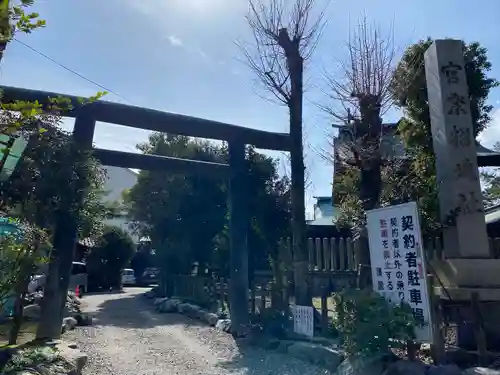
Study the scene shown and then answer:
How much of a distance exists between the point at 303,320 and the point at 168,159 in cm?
464

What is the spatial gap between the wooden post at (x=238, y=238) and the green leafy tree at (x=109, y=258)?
14.6 m

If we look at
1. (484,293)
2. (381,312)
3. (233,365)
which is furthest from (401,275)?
(233,365)

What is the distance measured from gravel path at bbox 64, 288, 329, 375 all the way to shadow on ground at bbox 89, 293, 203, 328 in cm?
3

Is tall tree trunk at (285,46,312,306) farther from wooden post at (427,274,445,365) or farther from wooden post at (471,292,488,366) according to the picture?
wooden post at (471,292,488,366)

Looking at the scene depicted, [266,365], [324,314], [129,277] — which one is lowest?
[266,365]

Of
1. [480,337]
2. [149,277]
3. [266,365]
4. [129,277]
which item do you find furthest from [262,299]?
[149,277]

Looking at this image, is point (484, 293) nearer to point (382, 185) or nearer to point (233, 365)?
point (382, 185)

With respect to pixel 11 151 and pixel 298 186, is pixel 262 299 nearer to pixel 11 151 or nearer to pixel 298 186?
pixel 298 186

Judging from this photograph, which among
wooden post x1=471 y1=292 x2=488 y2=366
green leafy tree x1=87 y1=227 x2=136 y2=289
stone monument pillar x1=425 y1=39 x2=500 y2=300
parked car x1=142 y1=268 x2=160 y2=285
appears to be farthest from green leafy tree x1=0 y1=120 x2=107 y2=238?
parked car x1=142 y1=268 x2=160 y2=285

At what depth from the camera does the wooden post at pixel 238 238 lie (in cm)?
948

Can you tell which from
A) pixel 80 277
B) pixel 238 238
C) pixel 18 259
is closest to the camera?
pixel 18 259

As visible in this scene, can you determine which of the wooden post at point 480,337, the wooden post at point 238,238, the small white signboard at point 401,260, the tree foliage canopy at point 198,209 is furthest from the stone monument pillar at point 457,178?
the tree foliage canopy at point 198,209

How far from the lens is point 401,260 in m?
5.57

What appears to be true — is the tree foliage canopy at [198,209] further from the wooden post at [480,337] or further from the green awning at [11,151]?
the wooden post at [480,337]
